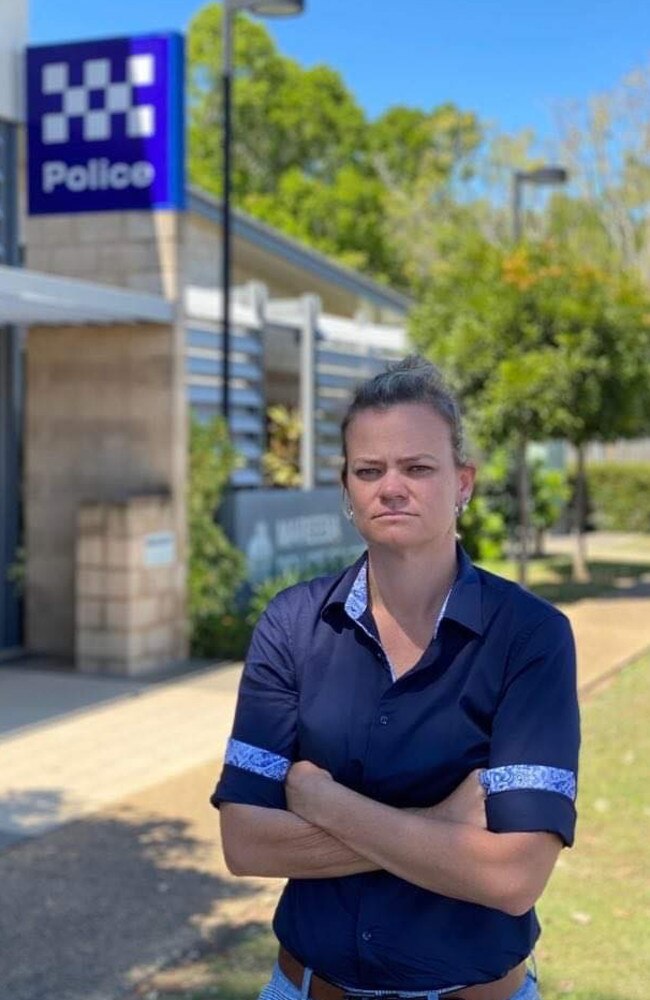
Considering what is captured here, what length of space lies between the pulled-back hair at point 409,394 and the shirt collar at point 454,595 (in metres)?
0.17

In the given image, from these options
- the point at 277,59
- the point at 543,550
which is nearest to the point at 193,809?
the point at 543,550

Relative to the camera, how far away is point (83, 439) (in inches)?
390

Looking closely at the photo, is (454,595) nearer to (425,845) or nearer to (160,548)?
(425,845)

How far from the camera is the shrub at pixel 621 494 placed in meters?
24.6

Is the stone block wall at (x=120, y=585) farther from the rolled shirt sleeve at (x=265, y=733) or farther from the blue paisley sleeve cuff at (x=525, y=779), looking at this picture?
the blue paisley sleeve cuff at (x=525, y=779)

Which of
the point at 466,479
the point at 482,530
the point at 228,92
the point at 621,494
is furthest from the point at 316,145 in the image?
the point at 466,479

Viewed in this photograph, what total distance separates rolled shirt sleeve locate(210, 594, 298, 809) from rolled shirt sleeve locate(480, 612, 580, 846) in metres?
0.34

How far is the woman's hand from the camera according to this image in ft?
6.63

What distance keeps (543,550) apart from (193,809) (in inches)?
571

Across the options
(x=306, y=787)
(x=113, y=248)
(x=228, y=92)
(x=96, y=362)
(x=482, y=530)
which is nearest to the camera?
(x=306, y=787)

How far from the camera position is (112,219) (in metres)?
9.51

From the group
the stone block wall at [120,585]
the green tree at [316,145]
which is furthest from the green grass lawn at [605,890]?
the green tree at [316,145]

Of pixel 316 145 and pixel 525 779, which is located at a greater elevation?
pixel 316 145

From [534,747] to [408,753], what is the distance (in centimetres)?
19
